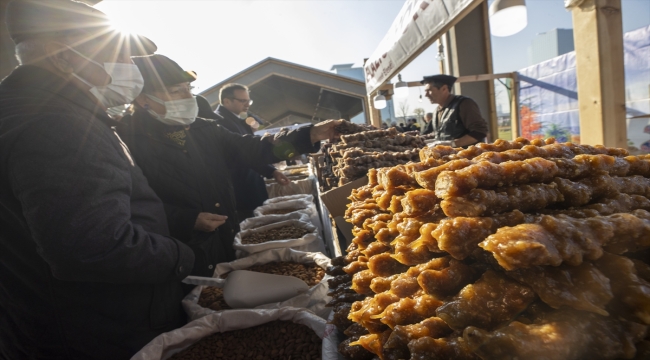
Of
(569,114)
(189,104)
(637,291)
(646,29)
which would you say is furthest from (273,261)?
(569,114)

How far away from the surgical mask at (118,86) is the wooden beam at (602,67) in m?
2.83

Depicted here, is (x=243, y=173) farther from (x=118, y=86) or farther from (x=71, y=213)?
(x=71, y=213)

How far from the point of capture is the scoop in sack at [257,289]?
2021mm

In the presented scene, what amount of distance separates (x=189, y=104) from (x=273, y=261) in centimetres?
167

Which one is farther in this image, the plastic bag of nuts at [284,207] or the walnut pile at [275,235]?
the plastic bag of nuts at [284,207]

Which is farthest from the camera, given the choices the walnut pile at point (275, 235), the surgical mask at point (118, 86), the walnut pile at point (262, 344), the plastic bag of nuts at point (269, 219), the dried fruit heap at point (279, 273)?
the plastic bag of nuts at point (269, 219)

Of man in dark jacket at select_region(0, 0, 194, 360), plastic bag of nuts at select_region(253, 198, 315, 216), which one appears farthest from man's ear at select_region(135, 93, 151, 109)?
plastic bag of nuts at select_region(253, 198, 315, 216)

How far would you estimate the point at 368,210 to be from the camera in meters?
1.52

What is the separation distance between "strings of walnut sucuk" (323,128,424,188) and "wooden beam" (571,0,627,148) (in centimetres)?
110

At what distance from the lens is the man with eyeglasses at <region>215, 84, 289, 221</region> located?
4.39 m

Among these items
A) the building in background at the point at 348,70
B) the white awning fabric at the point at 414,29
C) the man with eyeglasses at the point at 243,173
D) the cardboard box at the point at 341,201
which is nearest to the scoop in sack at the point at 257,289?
the cardboard box at the point at 341,201

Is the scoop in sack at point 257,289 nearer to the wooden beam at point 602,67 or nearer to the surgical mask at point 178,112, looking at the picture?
the surgical mask at point 178,112

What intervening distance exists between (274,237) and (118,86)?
1836 mm

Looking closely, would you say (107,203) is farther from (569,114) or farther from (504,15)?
(569,114)
